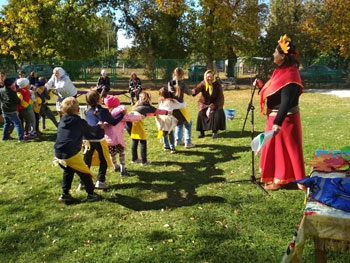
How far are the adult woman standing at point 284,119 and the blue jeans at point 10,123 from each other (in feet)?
21.3

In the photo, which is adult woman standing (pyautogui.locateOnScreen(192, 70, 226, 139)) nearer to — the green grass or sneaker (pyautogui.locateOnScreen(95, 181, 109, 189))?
the green grass

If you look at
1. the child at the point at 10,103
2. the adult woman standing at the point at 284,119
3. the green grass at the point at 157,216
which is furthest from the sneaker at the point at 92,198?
the child at the point at 10,103

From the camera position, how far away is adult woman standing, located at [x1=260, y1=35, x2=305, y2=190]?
15.4 ft

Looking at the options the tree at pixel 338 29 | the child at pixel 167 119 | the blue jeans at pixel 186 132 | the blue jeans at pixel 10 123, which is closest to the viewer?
the child at pixel 167 119

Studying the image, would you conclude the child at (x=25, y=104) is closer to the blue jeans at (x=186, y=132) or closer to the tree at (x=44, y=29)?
the blue jeans at (x=186, y=132)

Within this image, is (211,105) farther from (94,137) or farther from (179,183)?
(94,137)

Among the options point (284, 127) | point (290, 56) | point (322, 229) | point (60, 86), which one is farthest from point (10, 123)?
point (322, 229)

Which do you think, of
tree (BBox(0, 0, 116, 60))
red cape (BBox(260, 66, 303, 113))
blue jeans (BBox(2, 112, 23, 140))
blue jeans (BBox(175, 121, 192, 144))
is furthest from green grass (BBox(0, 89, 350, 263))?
tree (BBox(0, 0, 116, 60))

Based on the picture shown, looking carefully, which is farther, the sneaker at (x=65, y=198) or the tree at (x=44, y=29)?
the tree at (x=44, y=29)

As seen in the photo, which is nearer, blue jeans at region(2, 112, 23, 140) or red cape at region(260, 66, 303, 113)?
red cape at region(260, 66, 303, 113)

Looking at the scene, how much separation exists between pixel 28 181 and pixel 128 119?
2112 millimetres

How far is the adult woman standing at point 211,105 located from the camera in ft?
28.3

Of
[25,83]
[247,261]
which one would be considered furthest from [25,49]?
[247,261]

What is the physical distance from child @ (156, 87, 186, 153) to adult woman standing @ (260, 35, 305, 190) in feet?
8.14
